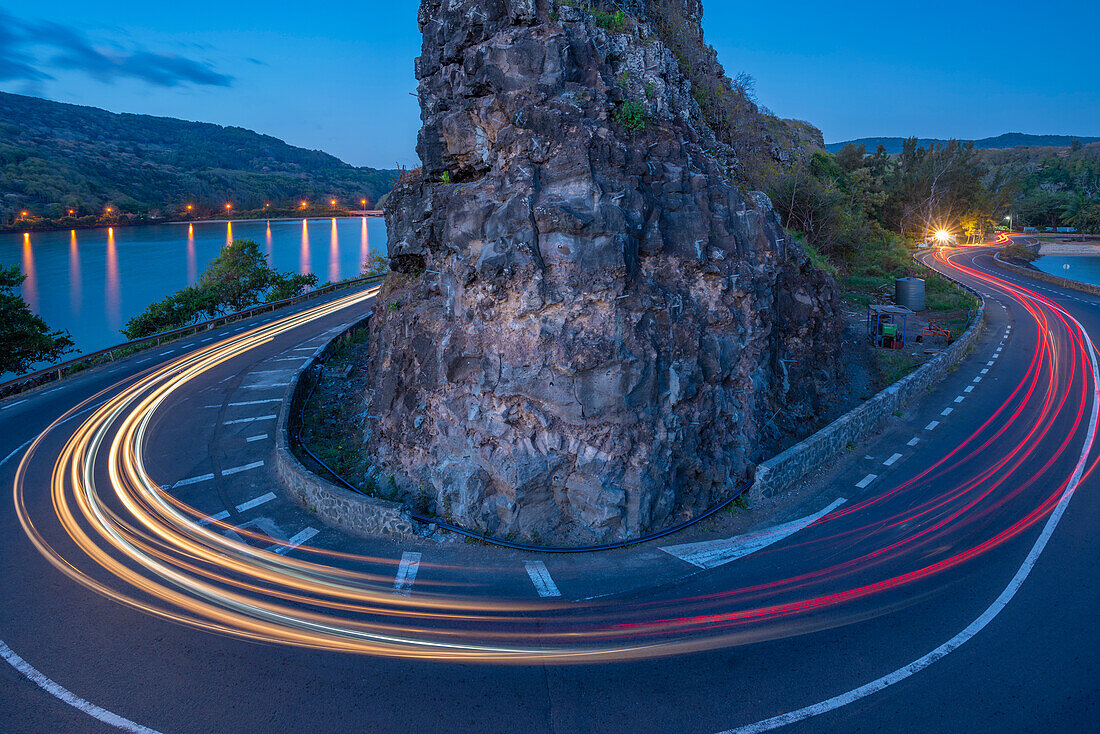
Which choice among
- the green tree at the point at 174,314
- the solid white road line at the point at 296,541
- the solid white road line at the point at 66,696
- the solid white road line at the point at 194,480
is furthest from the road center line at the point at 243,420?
the green tree at the point at 174,314

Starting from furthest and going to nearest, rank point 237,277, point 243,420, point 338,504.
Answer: point 237,277 < point 243,420 < point 338,504

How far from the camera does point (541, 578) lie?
9484mm

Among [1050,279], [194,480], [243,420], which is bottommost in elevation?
[194,480]

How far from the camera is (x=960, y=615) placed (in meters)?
8.12

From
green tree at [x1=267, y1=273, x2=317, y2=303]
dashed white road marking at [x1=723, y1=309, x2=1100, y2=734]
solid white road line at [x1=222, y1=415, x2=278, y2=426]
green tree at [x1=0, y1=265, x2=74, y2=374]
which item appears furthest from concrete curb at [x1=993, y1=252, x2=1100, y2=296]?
green tree at [x1=0, y1=265, x2=74, y2=374]

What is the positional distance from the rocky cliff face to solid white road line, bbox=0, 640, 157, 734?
18.8 feet

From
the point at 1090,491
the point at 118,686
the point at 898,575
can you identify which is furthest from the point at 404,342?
the point at 1090,491

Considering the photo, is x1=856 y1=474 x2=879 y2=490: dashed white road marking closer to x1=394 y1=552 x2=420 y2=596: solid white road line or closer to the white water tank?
x1=394 y1=552 x2=420 y2=596: solid white road line

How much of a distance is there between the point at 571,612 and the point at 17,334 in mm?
31921

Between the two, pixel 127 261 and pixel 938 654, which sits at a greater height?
pixel 127 261

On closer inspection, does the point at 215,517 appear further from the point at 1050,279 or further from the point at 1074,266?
the point at 1074,266

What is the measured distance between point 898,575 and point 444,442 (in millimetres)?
8673

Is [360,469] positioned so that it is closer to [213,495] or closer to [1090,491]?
A: [213,495]

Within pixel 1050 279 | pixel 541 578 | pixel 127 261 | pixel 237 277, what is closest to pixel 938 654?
pixel 541 578
